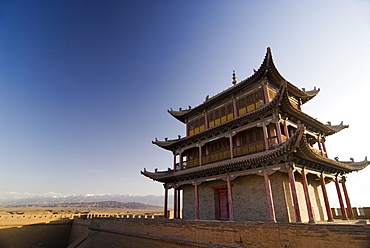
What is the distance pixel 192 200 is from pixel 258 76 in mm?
11588

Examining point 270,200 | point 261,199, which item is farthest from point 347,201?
point 270,200

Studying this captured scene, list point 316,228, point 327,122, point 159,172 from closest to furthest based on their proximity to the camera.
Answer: point 316,228 < point 327,122 < point 159,172

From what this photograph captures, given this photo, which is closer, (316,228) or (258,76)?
(316,228)

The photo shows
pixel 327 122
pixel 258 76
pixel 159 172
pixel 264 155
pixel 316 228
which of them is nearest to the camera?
pixel 316 228

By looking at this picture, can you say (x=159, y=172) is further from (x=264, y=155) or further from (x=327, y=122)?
(x=327, y=122)

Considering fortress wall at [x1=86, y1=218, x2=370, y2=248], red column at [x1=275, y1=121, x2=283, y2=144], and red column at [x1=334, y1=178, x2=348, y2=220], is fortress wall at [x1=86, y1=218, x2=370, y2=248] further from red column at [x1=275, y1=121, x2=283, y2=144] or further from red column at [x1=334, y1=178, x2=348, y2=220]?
red column at [x1=334, y1=178, x2=348, y2=220]

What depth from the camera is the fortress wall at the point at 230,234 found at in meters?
7.55

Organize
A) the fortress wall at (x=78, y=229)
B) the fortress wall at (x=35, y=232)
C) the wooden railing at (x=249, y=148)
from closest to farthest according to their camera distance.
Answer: the wooden railing at (x=249, y=148)
the fortress wall at (x=35, y=232)
the fortress wall at (x=78, y=229)

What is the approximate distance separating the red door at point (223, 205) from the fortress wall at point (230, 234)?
452cm

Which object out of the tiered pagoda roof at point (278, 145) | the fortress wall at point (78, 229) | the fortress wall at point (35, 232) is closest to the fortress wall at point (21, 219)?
the fortress wall at point (35, 232)

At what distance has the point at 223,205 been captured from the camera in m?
16.4

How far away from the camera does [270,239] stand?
362 inches

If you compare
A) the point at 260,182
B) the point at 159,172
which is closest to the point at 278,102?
the point at 260,182

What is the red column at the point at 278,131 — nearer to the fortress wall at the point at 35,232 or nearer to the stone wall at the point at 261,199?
the stone wall at the point at 261,199
